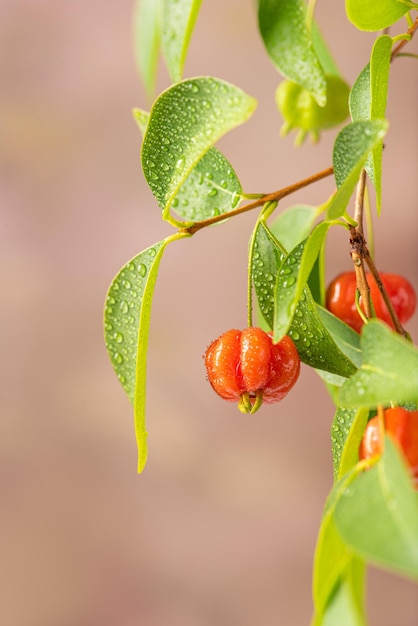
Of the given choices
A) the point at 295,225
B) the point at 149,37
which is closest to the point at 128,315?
the point at 295,225

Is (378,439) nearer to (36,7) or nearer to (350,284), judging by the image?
(350,284)

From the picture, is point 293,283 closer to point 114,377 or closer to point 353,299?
point 353,299

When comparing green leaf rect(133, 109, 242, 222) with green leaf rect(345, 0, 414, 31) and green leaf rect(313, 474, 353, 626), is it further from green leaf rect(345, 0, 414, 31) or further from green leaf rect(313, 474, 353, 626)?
green leaf rect(313, 474, 353, 626)

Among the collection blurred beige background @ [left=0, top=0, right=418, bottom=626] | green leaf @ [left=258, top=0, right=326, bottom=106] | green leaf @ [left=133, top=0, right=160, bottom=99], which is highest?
green leaf @ [left=133, top=0, right=160, bottom=99]

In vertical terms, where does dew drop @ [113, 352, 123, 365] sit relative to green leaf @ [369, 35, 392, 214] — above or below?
below

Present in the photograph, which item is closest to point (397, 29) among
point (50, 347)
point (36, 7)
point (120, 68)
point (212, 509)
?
point (120, 68)

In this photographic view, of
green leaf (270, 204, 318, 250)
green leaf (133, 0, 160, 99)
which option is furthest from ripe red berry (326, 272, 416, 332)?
green leaf (133, 0, 160, 99)
